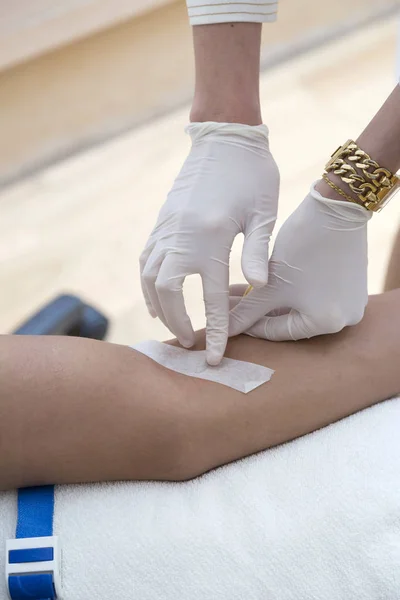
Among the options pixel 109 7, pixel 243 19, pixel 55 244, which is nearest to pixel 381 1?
pixel 109 7

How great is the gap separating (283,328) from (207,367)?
14 cm

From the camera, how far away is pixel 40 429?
0.81 metres

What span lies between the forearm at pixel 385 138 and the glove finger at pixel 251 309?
0.64 ft

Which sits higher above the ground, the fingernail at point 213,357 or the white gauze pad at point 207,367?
the fingernail at point 213,357

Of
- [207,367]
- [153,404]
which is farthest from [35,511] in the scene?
[207,367]

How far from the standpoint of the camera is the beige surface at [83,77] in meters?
2.04

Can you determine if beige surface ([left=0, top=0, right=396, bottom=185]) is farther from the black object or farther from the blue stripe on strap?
the blue stripe on strap

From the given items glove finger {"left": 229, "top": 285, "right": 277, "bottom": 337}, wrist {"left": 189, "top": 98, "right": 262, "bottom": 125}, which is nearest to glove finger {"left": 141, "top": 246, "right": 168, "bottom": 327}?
glove finger {"left": 229, "top": 285, "right": 277, "bottom": 337}

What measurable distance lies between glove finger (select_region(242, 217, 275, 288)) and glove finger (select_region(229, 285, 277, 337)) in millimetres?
60

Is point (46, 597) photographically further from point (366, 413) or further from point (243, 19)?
point (243, 19)

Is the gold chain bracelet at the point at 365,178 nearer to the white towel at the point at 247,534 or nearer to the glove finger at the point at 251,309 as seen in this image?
the glove finger at the point at 251,309

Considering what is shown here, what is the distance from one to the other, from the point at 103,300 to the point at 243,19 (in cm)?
99

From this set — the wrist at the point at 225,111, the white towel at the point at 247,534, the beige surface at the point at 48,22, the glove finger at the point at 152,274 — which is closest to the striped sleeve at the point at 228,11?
the wrist at the point at 225,111

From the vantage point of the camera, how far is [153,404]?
0.88 meters
